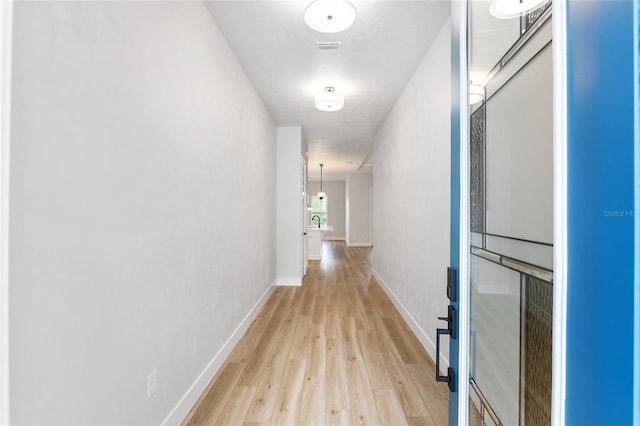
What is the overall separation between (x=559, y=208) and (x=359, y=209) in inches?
439

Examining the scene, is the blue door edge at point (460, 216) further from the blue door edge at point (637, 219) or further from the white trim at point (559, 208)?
the blue door edge at point (637, 219)

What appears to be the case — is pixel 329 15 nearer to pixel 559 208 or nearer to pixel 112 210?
pixel 112 210

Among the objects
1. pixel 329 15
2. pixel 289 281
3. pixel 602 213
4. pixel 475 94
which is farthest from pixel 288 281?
pixel 602 213

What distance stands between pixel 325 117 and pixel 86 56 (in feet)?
12.4

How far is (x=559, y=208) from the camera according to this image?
61 cm

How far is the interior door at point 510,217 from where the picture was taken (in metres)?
0.73

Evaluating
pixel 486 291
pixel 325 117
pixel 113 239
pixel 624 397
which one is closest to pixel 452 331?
pixel 486 291

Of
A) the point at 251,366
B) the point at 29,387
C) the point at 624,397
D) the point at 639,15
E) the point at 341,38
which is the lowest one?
the point at 251,366

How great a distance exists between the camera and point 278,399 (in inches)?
78.2

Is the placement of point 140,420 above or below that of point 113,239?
below

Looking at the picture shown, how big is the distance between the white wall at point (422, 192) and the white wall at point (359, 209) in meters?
7.30

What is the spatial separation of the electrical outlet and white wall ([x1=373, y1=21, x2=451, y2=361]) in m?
1.93

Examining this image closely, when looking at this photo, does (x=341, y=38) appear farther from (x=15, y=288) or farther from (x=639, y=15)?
(x=15, y=288)

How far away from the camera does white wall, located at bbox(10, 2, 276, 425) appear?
2.97 feet
